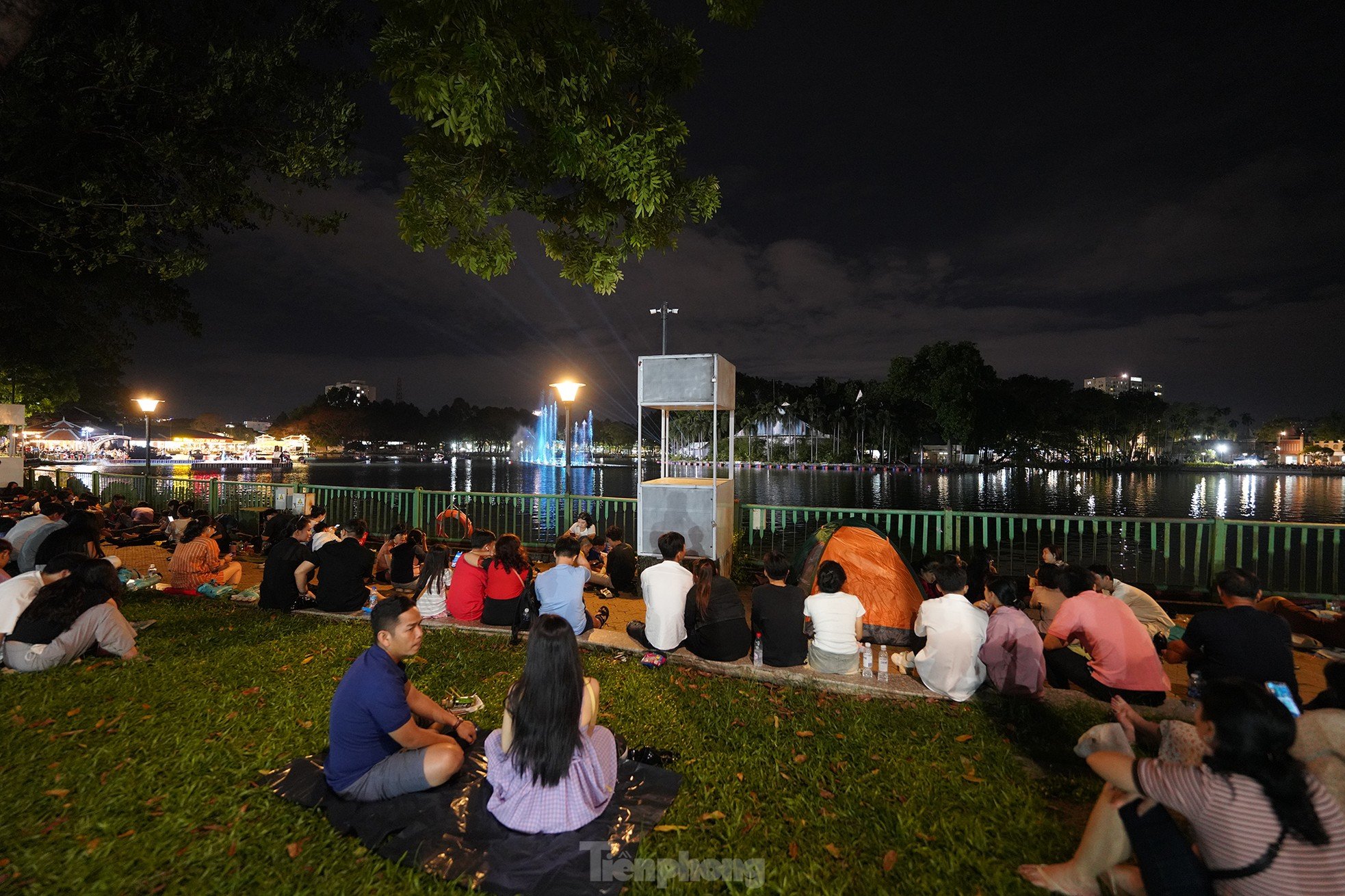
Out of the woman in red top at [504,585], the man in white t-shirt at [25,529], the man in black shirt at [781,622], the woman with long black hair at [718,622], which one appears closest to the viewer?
the man in black shirt at [781,622]

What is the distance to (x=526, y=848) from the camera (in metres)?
3.01

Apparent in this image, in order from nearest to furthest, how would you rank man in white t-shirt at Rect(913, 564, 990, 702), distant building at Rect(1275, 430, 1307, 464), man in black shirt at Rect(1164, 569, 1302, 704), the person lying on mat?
the person lying on mat
man in black shirt at Rect(1164, 569, 1302, 704)
man in white t-shirt at Rect(913, 564, 990, 702)
distant building at Rect(1275, 430, 1307, 464)

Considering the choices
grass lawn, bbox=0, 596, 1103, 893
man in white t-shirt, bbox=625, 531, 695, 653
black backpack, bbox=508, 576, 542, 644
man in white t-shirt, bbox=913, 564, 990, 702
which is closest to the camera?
grass lawn, bbox=0, 596, 1103, 893

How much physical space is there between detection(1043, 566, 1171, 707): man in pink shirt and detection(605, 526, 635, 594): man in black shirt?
563cm

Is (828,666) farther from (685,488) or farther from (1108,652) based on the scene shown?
(685,488)

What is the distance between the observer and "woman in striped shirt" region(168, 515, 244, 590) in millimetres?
8367

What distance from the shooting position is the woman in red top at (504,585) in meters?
6.77

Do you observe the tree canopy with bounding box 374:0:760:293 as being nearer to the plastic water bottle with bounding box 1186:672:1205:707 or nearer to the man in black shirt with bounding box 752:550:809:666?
the man in black shirt with bounding box 752:550:809:666

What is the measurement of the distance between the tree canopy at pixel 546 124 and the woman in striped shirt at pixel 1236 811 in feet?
16.1

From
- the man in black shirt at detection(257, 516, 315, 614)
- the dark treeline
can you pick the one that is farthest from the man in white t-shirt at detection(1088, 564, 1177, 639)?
the dark treeline

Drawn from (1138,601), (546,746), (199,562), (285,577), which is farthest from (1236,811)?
(199,562)

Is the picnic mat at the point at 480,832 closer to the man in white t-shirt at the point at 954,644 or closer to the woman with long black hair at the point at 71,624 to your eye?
the man in white t-shirt at the point at 954,644

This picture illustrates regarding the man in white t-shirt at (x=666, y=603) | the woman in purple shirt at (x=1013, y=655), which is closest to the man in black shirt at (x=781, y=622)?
the man in white t-shirt at (x=666, y=603)

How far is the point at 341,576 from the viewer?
23.7 ft
